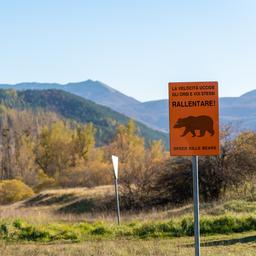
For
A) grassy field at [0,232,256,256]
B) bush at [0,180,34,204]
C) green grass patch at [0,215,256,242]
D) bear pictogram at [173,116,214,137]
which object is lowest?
bush at [0,180,34,204]

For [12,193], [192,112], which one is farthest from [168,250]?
[12,193]

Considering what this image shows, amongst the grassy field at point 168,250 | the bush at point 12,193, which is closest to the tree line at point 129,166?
the bush at point 12,193

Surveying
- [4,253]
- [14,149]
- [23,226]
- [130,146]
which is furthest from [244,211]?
[14,149]

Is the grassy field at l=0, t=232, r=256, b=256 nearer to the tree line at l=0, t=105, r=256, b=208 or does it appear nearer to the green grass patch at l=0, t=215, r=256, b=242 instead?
the green grass patch at l=0, t=215, r=256, b=242

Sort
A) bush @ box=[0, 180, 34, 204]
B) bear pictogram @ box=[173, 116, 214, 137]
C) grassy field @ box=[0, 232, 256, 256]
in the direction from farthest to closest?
1. bush @ box=[0, 180, 34, 204]
2. grassy field @ box=[0, 232, 256, 256]
3. bear pictogram @ box=[173, 116, 214, 137]

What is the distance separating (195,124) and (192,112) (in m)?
0.23

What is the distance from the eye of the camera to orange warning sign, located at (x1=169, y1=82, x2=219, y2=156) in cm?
624

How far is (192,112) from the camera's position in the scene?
20.6ft

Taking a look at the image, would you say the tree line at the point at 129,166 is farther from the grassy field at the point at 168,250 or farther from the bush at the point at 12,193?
the grassy field at the point at 168,250

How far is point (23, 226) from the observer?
47.6 feet

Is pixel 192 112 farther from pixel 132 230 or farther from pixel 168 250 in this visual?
pixel 132 230

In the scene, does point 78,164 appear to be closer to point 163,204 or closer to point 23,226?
point 163,204

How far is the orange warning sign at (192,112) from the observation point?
6.24 meters

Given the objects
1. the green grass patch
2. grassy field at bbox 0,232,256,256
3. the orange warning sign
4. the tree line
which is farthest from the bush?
the orange warning sign
